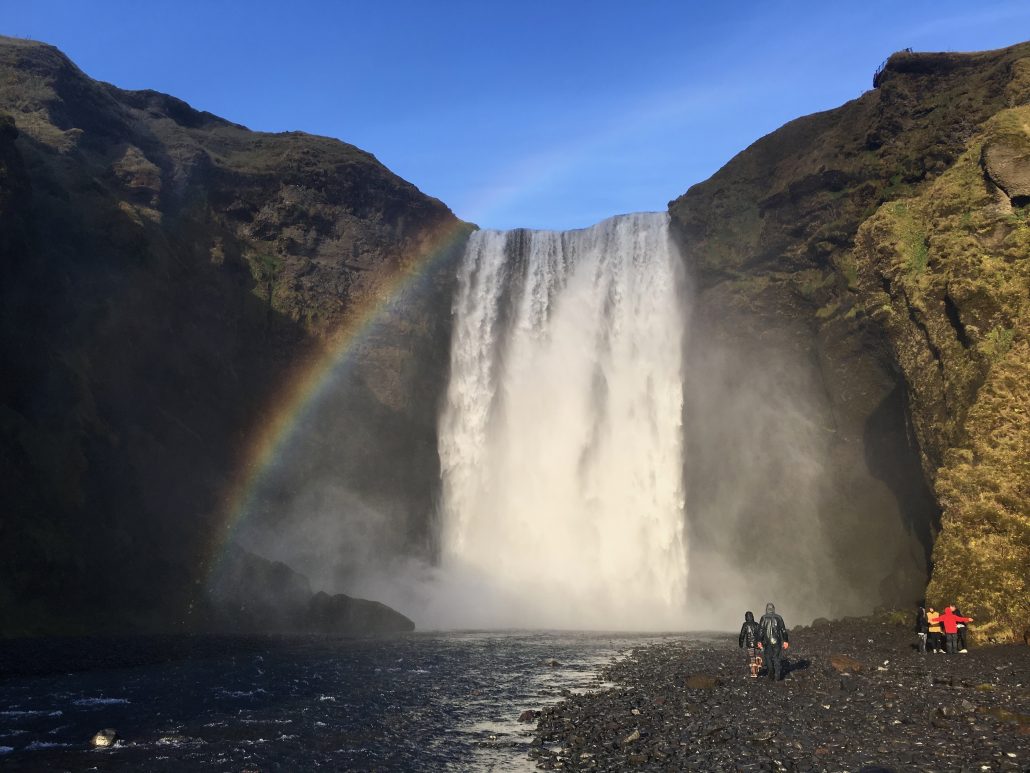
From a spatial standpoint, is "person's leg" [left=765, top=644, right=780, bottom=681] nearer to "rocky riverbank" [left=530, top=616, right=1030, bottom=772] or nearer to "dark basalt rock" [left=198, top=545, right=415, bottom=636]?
"rocky riverbank" [left=530, top=616, right=1030, bottom=772]

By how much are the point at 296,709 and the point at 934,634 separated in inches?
731

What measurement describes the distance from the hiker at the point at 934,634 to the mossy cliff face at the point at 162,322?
3016 centimetres

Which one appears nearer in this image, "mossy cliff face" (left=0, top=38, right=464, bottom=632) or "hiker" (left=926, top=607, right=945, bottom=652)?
"hiker" (left=926, top=607, right=945, bottom=652)

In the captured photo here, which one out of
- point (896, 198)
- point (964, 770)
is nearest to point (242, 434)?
point (896, 198)

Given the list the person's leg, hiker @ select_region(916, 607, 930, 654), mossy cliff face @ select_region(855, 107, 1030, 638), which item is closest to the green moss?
mossy cliff face @ select_region(855, 107, 1030, 638)

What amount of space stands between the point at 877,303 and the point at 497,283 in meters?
30.7

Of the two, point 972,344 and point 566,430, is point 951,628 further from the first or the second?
point 566,430

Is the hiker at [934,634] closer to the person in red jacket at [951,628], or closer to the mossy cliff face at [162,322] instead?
the person in red jacket at [951,628]

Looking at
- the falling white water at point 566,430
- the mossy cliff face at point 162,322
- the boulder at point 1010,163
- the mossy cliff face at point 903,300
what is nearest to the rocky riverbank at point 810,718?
the mossy cliff face at point 903,300

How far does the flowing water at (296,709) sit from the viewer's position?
40.1ft

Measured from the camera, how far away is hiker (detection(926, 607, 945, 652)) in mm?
22016

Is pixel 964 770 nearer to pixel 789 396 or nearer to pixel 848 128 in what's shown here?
pixel 789 396

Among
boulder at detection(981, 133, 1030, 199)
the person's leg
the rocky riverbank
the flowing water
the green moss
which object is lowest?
the flowing water

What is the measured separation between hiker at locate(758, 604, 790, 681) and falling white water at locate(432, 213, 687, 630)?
2543 cm
